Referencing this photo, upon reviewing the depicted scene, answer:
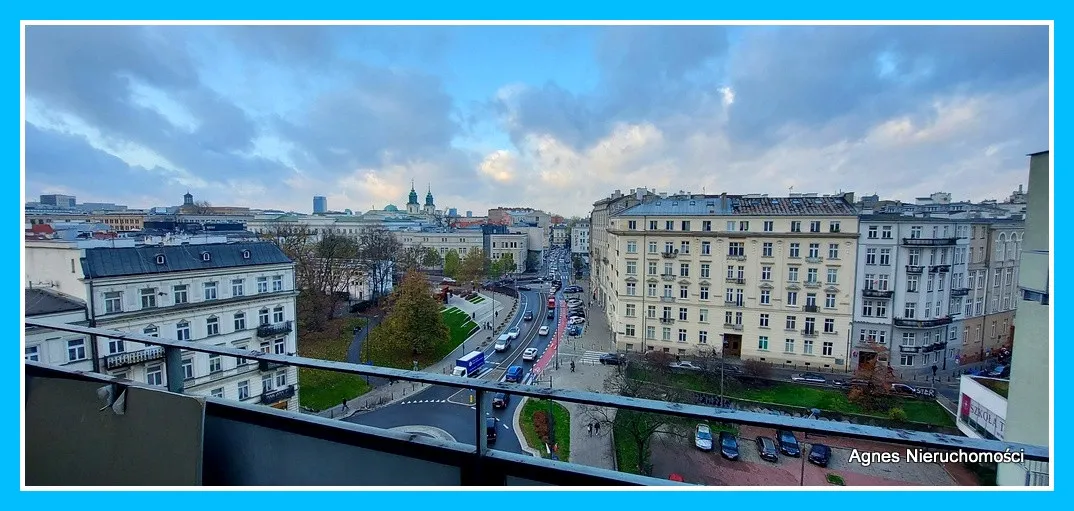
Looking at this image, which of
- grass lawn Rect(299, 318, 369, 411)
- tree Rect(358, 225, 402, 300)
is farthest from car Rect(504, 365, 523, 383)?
tree Rect(358, 225, 402, 300)

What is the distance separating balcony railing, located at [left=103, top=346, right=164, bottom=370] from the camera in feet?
19.3

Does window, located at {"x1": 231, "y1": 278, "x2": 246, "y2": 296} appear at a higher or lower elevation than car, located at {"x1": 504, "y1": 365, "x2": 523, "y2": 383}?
higher

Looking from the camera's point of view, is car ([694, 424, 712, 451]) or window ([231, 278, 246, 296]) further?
window ([231, 278, 246, 296])

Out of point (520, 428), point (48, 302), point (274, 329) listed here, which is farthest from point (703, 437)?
point (48, 302)

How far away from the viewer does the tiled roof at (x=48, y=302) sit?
5.59m

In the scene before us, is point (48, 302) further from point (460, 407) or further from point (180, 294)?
point (460, 407)

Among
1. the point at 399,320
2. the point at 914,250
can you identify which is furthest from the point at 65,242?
the point at 914,250

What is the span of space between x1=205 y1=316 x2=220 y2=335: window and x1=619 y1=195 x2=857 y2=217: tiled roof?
9.59 m

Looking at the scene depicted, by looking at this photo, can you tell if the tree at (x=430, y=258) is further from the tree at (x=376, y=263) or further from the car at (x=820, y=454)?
the car at (x=820, y=454)

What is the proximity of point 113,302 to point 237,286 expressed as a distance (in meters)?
1.62

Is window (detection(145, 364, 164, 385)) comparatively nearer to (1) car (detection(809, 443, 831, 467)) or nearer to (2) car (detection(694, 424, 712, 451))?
(2) car (detection(694, 424, 712, 451))

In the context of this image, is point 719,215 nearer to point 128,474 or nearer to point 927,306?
point 927,306

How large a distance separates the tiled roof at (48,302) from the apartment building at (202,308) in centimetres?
19

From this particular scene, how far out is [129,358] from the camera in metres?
6.08
